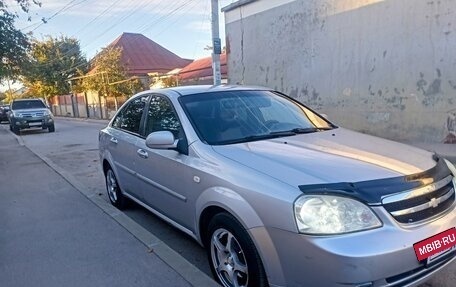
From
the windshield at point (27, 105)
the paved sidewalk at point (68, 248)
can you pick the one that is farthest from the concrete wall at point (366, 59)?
the windshield at point (27, 105)

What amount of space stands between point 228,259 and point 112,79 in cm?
2806

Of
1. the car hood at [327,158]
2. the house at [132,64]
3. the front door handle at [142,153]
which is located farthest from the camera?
the house at [132,64]

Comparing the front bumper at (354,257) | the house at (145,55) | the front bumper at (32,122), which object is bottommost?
the front bumper at (32,122)

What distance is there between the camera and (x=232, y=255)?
9.77ft

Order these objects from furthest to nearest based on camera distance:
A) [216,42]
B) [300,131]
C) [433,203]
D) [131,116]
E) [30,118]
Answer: [30,118], [216,42], [131,116], [300,131], [433,203]

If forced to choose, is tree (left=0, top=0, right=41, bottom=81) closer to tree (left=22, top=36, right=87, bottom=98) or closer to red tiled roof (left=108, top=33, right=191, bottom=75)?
red tiled roof (left=108, top=33, right=191, bottom=75)

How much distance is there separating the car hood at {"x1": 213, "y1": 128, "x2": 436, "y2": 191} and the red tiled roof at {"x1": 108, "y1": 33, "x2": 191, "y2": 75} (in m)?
36.8

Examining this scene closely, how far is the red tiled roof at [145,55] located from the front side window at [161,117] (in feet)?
116

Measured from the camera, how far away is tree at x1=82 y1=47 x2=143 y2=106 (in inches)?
1128

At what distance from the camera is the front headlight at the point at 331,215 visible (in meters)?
2.35

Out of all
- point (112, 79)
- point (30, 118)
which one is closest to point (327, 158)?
point (30, 118)

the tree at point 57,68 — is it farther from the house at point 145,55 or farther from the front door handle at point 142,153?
the front door handle at point 142,153

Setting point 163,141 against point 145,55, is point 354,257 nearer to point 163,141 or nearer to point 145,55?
point 163,141

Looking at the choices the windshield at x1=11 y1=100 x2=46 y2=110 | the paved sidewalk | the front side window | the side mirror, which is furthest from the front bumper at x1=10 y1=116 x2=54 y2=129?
the side mirror
